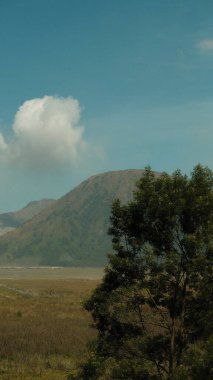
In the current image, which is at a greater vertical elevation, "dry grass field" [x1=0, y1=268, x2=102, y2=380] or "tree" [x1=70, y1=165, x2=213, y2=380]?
"tree" [x1=70, y1=165, x2=213, y2=380]

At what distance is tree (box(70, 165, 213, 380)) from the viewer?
736 inches

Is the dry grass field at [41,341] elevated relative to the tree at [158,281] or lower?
lower

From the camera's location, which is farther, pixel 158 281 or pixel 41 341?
pixel 41 341

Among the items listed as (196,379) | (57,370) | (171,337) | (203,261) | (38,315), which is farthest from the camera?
(38,315)

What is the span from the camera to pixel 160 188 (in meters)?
19.7

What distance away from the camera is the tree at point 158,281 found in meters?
18.7

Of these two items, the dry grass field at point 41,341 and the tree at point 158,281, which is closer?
the tree at point 158,281

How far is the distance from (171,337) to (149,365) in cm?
142

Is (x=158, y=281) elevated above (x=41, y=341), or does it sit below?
above

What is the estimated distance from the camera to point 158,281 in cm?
1886

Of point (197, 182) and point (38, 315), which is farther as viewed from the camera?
point (38, 315)

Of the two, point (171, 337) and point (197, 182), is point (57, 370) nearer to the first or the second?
point (171, 337)

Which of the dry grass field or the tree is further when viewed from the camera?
the dry grass field

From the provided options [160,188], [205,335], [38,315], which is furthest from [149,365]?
[38,315]
